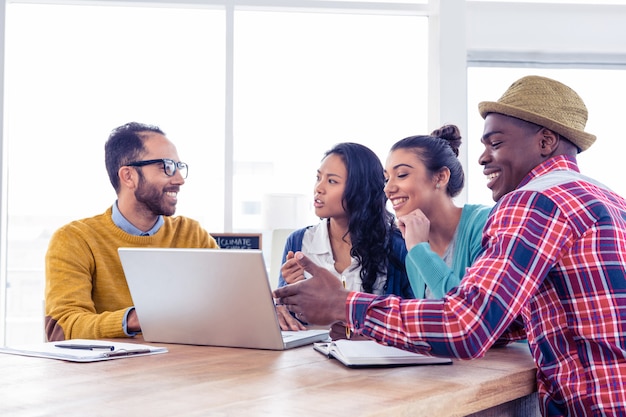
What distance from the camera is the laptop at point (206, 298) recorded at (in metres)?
1.62

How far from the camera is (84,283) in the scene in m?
2.38

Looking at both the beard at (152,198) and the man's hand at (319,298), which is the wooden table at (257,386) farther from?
the beard at (152,198)

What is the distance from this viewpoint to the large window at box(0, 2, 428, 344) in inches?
174

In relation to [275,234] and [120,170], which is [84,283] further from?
[275,234]

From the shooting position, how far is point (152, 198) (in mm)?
2729

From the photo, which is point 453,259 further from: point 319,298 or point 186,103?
point 186,103

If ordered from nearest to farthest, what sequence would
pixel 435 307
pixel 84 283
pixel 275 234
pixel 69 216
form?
pixel 435 307
pixel 84 283
pixel 275 234
pixel 69 216

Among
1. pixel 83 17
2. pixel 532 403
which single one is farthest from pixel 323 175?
pixel 83 17

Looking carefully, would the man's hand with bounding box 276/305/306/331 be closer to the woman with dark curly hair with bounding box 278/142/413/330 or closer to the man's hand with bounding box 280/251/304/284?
the man's hand with bounding box 280/251/304/284

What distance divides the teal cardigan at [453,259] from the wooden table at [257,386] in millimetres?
523

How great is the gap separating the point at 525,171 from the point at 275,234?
2.50 meters

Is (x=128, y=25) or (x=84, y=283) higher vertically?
(x=128, y=25)

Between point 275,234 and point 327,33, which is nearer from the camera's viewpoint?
point 275,234

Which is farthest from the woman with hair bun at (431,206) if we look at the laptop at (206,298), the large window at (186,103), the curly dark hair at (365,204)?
the large window at (186,103)
